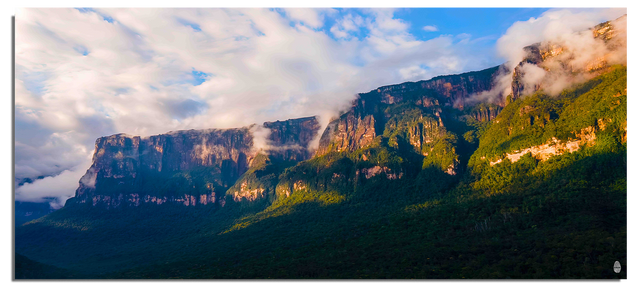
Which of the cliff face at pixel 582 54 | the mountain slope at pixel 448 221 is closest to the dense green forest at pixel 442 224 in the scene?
the mountain slope at pixel 448 221

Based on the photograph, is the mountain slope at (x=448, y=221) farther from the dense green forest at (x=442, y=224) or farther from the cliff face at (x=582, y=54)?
the cliff face at (x=582, y=54)

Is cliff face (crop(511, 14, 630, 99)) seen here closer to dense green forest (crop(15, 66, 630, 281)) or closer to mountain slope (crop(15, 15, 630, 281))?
mountain slope (crop(15, 15, 630, 281))

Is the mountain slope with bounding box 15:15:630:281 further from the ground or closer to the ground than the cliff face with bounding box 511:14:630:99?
closer to the ground

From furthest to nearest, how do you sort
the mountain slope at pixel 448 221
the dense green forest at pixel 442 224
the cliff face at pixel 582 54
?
the cliff face at pixel 582 54, the mountain slope at pixel 448 221, the dense green forest at pixel 442 224

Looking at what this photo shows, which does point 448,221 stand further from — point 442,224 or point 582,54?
point 582,54

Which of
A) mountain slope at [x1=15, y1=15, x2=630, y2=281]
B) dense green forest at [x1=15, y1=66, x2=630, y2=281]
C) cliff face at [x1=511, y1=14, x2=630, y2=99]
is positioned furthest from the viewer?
cliff face at [x1=511, y1=14, x2=630, y2=99]

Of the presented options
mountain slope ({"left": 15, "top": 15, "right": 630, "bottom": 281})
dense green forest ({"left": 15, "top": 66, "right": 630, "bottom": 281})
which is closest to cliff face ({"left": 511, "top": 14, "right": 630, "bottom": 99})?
mountain slope ({"left": 15, "top": 15, "right": 630, "bottom": 281})

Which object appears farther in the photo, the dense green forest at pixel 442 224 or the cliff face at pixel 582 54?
the cliff face at pixel 582 54

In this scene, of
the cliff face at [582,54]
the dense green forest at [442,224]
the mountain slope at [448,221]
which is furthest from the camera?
the cliff face at [582,54]
